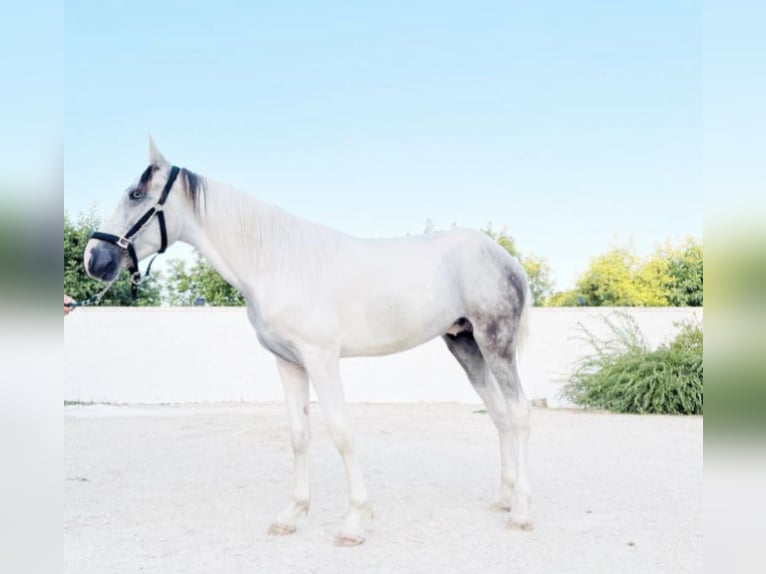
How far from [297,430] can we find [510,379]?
1332mm

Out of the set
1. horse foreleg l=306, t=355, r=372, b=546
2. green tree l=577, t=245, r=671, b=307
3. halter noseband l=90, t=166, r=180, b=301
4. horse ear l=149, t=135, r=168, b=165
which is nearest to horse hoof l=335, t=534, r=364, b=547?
horse foreleg l=306, t=355, r=372, b=546

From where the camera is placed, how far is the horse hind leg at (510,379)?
12.8 ft

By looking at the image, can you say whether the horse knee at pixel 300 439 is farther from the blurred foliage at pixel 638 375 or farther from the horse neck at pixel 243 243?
the blurred foliage at pixel 638 375

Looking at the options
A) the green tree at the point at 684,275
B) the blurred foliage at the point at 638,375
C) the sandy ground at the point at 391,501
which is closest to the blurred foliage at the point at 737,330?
the sandy ground at the point at 391,501

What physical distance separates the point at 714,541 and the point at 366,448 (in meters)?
5.69

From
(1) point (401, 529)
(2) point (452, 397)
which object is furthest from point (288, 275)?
(2) point (452, 397)

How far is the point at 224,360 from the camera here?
12281mm

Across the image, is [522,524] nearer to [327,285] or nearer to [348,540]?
[348,540]

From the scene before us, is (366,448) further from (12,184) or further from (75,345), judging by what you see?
(75,345)

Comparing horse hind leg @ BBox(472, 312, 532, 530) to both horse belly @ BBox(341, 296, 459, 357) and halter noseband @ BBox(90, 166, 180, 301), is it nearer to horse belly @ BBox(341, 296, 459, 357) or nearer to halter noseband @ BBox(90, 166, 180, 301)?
horse belly @ BBox(341, 296, 459, 357)

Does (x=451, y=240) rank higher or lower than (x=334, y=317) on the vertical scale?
higher

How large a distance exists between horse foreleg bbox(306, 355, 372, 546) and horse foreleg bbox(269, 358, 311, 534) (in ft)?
0.99

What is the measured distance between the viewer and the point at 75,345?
12.1 meters

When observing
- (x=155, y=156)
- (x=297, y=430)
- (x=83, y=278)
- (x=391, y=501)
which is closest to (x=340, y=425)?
(x=297, y=430)
